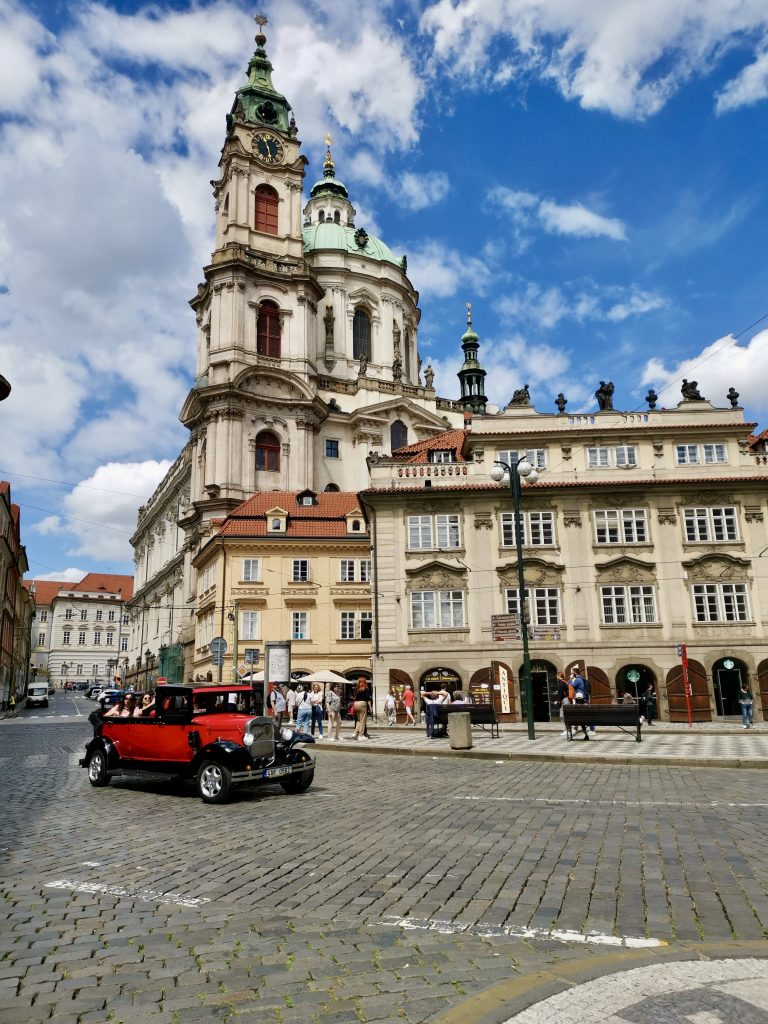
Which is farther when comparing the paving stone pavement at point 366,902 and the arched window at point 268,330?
the arched window at point 268,330

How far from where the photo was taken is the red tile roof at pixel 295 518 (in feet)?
149

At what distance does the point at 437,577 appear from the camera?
34.1m

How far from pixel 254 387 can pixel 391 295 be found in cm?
2252

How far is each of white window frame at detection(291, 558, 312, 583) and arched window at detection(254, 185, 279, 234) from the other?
36.0 m

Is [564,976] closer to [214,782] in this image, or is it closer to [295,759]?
[214,782]

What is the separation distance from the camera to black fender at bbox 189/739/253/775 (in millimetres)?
12188

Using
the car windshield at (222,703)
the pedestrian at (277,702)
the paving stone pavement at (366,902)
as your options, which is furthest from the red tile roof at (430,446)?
the paving stone pavement at (366,902)

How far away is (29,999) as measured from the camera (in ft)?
15.0

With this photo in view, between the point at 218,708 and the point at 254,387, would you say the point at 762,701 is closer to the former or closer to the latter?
the point at 218,708

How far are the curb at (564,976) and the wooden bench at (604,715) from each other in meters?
15.7

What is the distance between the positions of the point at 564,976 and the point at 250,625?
133 feet

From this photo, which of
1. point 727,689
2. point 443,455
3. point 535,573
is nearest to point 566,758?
point 535,573

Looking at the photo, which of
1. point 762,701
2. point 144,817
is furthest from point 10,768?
point 762,701

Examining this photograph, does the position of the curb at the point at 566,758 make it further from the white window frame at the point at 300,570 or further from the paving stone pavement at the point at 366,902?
the white window frame at the point at 300,570
